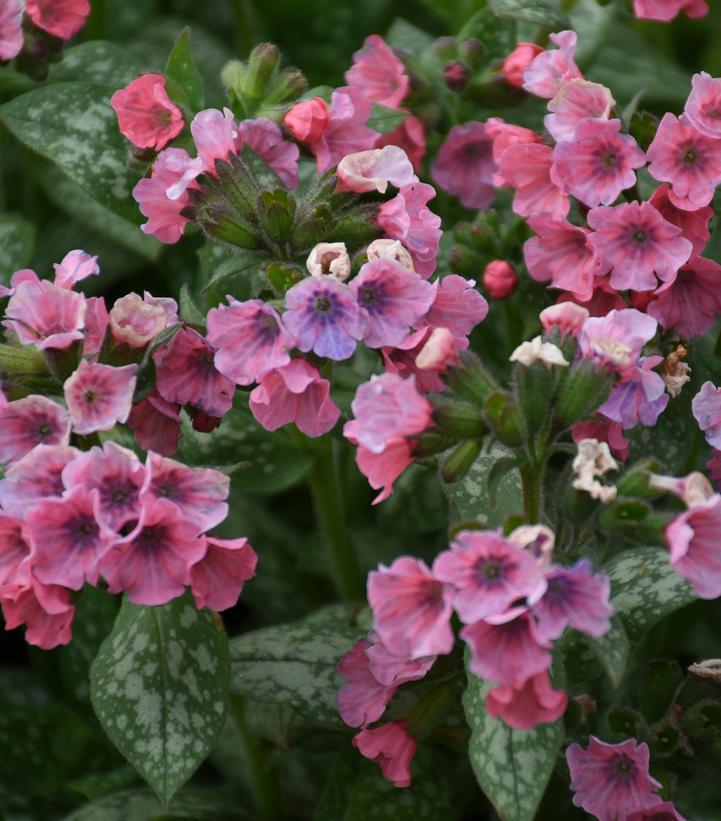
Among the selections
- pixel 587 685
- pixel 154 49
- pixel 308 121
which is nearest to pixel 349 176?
pixel 308 121

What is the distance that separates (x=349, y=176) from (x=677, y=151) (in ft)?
1.09

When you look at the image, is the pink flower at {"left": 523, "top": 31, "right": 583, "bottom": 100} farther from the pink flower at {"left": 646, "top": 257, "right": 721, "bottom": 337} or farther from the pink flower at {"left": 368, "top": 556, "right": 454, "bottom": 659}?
the pink flower at {"left": 368, "top": 556, "right": 454, "bottom": 659}

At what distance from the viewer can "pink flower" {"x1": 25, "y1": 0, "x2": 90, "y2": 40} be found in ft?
5.20

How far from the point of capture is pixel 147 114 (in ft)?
4.70

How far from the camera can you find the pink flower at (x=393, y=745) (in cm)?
132

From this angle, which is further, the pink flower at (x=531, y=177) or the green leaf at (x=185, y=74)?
the green leaf at (x=185, y=74)

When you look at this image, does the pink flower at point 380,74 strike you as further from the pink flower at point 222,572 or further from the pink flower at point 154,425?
the pink flower at point 222,572

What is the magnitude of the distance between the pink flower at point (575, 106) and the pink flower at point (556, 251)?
0.09 metres

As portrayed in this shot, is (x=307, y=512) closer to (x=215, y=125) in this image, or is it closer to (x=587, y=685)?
(x=587, y=685)

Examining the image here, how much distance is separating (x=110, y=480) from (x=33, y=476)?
0.06 m

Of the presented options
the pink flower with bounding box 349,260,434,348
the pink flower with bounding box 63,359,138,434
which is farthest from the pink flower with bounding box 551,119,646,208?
the pink flower with bounding box 63,359,138,434

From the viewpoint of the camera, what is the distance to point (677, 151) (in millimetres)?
1352

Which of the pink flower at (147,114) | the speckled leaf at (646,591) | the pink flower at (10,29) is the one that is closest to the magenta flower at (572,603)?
the speckled leaf at (646,591)

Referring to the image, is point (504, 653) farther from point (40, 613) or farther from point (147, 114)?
point (147, 114)
